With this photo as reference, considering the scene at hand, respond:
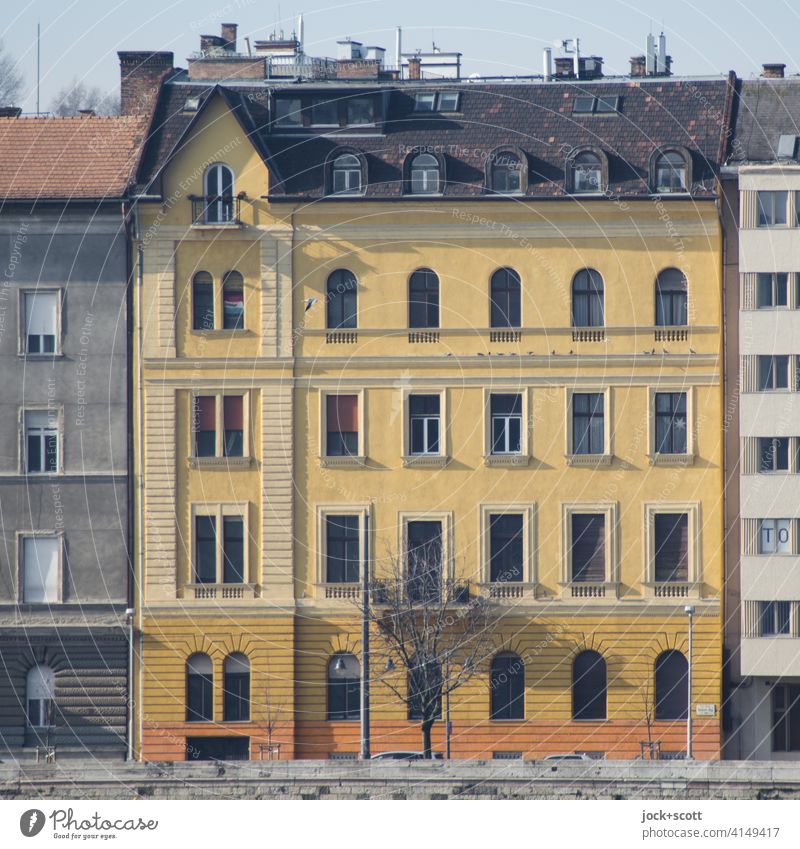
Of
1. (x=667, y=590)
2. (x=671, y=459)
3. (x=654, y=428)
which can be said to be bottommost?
(x=667, y=590)

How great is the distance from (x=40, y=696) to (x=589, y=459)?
20069mm

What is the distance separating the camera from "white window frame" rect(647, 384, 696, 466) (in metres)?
98.3

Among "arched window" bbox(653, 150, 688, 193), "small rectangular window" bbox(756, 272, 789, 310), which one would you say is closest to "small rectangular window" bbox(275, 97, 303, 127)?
"arched window" bbox(653, 150, 688, 193)

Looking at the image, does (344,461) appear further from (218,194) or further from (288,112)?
(288,112)

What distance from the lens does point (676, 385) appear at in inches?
3878

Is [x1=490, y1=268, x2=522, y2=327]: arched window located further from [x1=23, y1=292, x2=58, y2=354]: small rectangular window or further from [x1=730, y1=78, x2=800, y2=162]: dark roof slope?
[x1=23, y1=292, x2=58, y2=354]: small rectangular window

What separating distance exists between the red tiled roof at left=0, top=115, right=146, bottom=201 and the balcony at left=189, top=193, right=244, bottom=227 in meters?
2.55

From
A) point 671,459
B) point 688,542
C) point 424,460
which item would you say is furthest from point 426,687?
point 671,459

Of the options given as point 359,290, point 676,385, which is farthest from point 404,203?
point 676,385

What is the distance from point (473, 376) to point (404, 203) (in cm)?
631

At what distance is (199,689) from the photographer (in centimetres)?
9831

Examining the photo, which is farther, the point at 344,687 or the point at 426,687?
the point at 344,687

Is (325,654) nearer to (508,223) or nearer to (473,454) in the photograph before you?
(473,454)

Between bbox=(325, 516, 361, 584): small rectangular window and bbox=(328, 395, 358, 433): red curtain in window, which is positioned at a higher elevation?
bbox=(328, 395, 358, 433): red curtain in window
